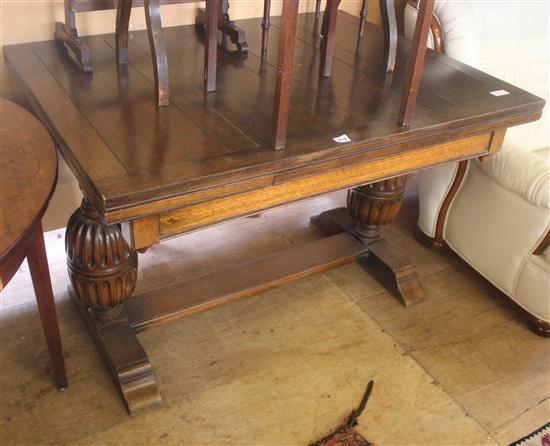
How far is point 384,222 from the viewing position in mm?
2021

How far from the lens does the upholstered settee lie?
5.95ft

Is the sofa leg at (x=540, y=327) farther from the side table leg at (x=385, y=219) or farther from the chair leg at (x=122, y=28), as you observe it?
the chair leg at (x=122, y=28)

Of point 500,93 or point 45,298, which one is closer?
point 45,298

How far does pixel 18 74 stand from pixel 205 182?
673mm

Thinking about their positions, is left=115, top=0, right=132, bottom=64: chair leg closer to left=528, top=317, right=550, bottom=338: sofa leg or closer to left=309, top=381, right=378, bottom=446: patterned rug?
left=309, top=381, right=378, bottom=446: patterned rug

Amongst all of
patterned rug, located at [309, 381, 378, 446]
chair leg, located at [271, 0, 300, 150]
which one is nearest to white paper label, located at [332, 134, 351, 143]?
chair leg, located at [271, 0, 300, 150]

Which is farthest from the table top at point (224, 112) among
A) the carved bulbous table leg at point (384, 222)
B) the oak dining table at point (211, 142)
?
the carved bulbous table leg at point (384, 222)

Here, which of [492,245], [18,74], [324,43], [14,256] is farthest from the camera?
[492,245]

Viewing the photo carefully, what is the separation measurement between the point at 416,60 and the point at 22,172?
2.80 ft

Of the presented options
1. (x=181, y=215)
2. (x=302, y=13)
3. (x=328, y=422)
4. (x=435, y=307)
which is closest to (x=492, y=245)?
(x=435, y=307)

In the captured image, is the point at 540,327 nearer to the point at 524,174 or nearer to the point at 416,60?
the point at 524,174

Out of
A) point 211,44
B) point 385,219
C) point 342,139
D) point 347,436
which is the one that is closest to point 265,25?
point 211,44

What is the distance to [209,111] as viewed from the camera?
1373mm

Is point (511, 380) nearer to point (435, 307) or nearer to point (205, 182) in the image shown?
point (435, 307)
